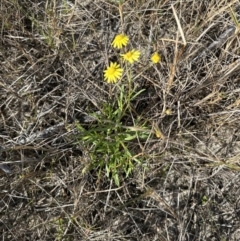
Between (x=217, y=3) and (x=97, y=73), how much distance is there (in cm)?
58

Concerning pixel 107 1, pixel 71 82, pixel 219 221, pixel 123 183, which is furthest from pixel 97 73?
pixel 219 221

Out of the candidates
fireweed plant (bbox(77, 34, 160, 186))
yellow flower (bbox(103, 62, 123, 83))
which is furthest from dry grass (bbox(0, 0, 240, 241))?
yellow flower (bbox(103, 62, 123, 83))

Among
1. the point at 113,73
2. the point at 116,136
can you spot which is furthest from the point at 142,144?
the point at 113,73

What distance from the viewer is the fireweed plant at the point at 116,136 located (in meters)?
1.47

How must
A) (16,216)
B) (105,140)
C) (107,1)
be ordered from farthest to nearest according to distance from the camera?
(107,1) → (16,216) → (105,140)

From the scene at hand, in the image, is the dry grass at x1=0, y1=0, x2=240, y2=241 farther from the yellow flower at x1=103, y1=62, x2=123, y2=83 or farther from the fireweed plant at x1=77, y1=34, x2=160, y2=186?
the yellow flower at x1=103, y1=62, x2=123, y2=83

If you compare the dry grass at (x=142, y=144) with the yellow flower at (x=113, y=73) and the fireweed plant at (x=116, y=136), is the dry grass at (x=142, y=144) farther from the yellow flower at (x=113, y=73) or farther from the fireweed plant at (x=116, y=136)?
the yellow flower at (x=113, y=73)

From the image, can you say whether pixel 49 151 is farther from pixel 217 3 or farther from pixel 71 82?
pixel 217 3

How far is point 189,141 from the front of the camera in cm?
161

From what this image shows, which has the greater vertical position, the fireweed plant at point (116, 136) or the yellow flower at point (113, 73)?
the yellow flower at point (113, 73)

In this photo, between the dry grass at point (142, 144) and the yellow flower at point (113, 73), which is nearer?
the yellow flower at point (113, 73)

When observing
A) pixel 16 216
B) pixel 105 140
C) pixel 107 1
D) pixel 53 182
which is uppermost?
pixel 107 1

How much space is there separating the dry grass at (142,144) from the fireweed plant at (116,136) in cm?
4

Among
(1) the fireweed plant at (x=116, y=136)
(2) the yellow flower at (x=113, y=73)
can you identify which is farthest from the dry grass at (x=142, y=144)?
(2) the yellow flower at (x=113, y=73)
